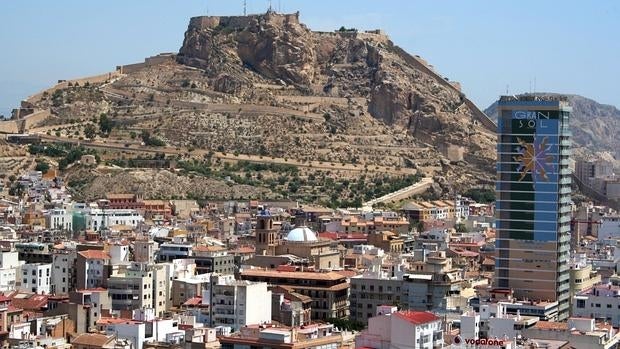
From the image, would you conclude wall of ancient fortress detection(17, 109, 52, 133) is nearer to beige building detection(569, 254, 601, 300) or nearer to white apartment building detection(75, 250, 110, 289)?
white apartment building detection(75, 250, 110, 289)

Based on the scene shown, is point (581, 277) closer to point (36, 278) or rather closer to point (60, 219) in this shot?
point (36, 278)

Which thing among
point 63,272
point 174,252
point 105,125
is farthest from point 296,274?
point 105,125

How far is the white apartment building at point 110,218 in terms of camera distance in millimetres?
78438

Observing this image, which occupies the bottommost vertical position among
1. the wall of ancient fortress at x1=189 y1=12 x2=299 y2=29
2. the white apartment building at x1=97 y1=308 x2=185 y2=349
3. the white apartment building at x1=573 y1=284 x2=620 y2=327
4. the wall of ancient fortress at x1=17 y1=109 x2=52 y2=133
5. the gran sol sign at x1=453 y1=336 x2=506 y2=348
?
Result: the white apartment building at x1=97 y1=308 x2=185 y2=349

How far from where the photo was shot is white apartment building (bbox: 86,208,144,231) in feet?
257

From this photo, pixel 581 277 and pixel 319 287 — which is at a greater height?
pixel 581 277

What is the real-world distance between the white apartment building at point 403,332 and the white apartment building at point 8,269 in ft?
61.9

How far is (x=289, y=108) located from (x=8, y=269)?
56630mm

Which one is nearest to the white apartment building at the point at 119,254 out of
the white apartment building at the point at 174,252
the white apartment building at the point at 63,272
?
the white apartment building at the point at 63,272

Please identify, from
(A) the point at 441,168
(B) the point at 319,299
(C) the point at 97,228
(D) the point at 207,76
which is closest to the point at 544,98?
(B) the point at 319,299

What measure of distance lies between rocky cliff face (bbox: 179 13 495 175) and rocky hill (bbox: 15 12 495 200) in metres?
0.10

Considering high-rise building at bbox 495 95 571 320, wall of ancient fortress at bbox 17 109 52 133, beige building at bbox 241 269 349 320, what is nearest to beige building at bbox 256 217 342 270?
beige building at bbox 241 269 349 320

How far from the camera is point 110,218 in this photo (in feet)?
261

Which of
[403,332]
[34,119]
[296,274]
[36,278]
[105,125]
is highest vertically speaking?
[34,119]
